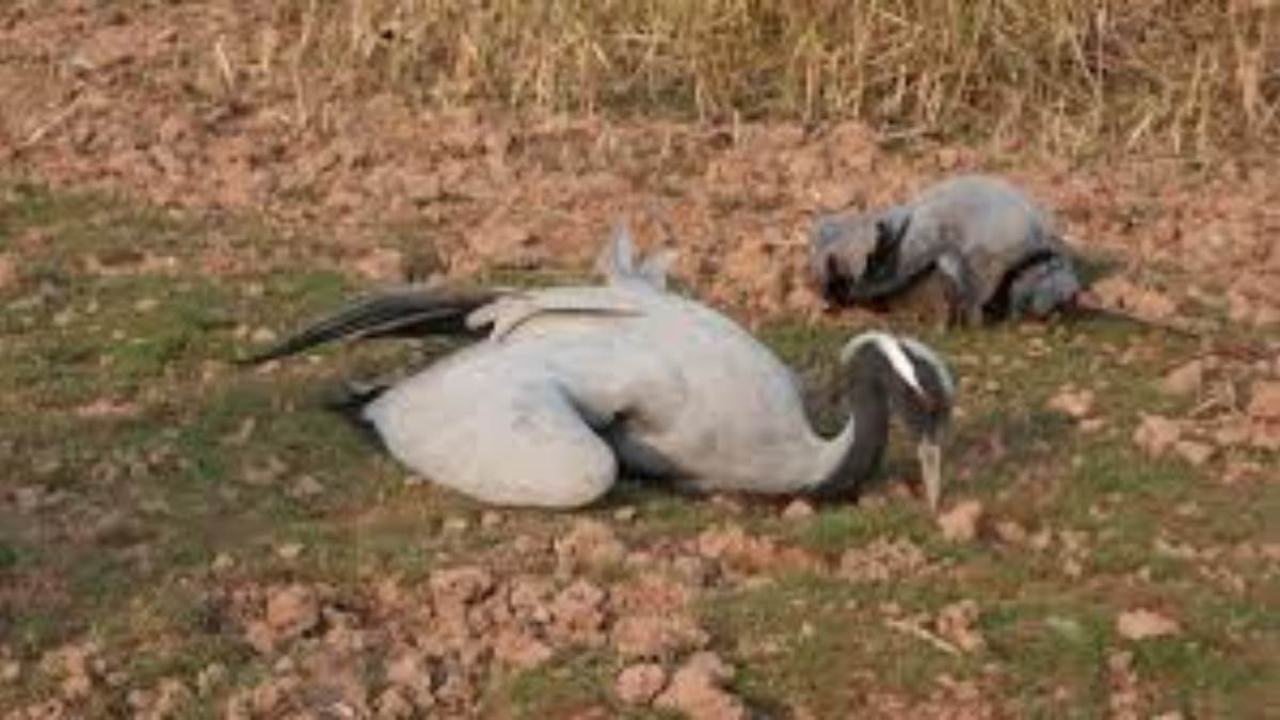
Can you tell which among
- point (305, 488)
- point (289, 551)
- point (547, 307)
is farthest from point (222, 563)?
point (547, 307)

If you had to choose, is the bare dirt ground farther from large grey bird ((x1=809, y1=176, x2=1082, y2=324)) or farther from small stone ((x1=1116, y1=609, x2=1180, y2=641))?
large grey bird ((x1=809, y1=176, x2=1082, y2=324))

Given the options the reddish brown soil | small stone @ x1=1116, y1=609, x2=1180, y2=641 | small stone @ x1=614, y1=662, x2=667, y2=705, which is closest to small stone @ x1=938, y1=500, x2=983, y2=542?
small stone @ x1=1116, y1=609, x2=1180, y2=641

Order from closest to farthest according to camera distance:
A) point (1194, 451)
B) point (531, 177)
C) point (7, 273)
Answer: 1. point (1194, 451)
2. point (7, 273)
3. point (531, 177)

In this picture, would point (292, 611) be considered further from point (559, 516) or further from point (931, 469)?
point (931, 469)

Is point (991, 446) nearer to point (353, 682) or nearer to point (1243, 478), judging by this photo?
point (1243, 478)

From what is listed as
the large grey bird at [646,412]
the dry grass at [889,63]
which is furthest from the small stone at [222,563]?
the dry grass at [889,63]

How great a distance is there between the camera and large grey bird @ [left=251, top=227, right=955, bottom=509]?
6.37m

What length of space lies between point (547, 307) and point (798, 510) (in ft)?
3.00

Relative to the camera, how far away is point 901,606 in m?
5.79

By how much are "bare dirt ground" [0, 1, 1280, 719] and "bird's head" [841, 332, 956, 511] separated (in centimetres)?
Answer: 16

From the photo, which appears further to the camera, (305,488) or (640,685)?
(305,488)

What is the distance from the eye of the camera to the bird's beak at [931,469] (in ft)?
20.9

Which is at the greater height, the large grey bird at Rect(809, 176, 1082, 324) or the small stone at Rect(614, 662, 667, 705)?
the large grey bird at Rect(809, 176, 1082, 324)

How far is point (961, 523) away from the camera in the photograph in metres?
6.22
